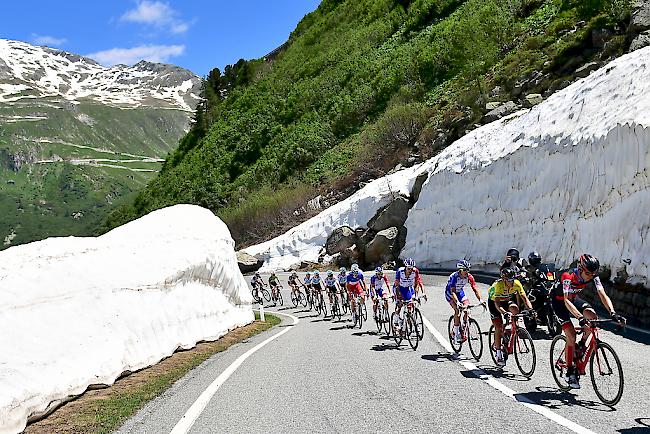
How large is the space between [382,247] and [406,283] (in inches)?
995

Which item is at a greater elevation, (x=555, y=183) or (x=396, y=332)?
(x=555, y=183)

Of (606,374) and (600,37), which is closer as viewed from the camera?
(606,374)

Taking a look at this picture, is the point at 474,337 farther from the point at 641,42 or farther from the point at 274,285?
the point at 641,42

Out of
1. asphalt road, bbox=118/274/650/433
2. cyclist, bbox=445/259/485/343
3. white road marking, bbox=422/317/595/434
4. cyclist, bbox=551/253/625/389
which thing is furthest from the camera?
cyclist, bbox=445/259/485/343

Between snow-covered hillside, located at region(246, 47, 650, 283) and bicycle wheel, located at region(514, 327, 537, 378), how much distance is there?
5736mm

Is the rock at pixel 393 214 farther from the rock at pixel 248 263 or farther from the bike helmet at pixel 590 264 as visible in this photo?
the bike helmet at pixel 590 264

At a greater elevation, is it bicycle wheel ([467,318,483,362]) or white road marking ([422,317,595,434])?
bicycle wheel ([467,318,483,362])

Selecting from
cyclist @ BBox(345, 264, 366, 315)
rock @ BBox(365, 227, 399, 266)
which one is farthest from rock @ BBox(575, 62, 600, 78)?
cyclist @ BBox(345, 264, 366, 315)

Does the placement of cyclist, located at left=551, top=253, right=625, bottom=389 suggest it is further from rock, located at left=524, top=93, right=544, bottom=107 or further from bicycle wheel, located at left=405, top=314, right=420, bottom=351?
rock, located at left=524, top=93, right=544, bottom=107

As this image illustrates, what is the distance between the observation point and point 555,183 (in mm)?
22516

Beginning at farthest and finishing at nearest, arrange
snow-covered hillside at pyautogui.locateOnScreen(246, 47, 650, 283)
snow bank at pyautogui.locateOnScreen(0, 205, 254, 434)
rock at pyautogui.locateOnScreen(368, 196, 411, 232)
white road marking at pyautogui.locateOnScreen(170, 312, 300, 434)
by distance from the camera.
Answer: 1. rock at pyautogui.locateOnScreen(368, 196, 411, 232)
2. snow-covered hillside at pyautogui.locateOnScreen(246, 47, 650, 283)
3. snow bank at pyautogui.locateOnScreen(0, 205, 254, 434)
4. white road marking at pyautogui.locateOnScreen(170, 312, 300, 434)

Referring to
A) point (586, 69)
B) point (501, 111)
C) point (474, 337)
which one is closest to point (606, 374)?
point (474, 337)

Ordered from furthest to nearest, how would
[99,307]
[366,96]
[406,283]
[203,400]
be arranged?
[366,96], [406,283], [99,307], [203,400]

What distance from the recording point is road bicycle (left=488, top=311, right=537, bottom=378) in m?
8.73
